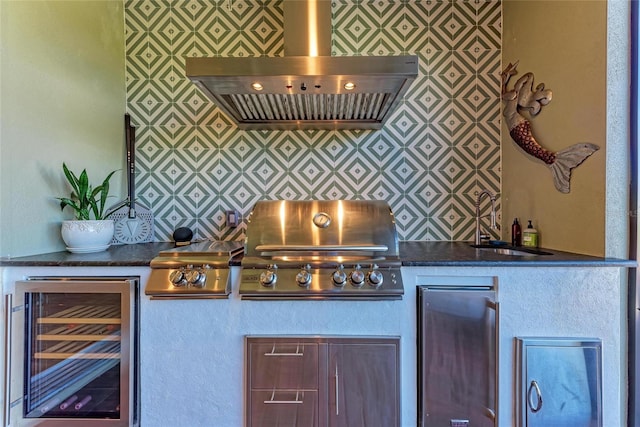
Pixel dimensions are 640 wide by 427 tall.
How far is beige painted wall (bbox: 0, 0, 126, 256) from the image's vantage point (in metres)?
1.46

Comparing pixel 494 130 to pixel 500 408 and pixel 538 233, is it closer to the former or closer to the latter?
pixel 538 233

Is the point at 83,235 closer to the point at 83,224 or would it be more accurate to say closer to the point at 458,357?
the point at 83,224

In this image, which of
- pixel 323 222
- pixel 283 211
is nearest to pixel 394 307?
pixel 323 222

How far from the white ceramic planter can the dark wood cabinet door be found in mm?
1335

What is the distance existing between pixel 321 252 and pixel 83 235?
120 cm

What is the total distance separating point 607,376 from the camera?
53.3 inches

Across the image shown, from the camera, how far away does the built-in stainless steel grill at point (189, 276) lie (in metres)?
1.38

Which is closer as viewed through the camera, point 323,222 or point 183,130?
point 323,222

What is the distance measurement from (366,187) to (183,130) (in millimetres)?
1308

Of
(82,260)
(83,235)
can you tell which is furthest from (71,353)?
(83,235)

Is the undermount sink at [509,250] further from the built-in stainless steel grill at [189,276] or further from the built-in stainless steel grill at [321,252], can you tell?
the built-in stainless steel grill at [189,276]

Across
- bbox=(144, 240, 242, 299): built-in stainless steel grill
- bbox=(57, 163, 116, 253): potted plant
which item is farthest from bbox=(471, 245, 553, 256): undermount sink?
bbox=(57, 163, 116, 253): potted plant

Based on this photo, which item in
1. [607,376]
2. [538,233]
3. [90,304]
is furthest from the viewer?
[538,233]

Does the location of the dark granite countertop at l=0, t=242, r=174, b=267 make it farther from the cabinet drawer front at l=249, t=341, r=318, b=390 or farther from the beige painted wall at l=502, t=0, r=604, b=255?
the beige painted wall at l=502, t=0, r=604, b=255
